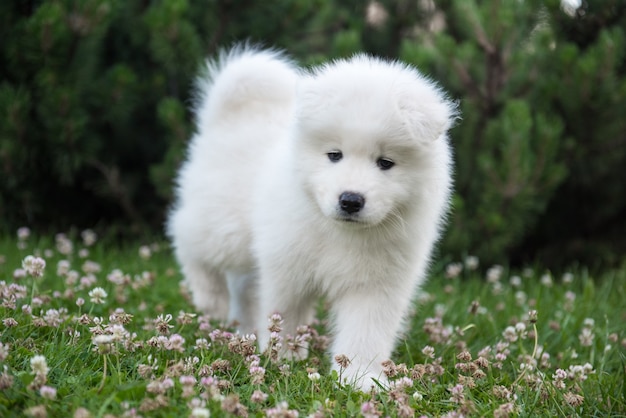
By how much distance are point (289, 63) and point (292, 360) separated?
→ 193 cm

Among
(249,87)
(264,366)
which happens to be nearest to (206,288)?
(249,87)

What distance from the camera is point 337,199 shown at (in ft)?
9.77

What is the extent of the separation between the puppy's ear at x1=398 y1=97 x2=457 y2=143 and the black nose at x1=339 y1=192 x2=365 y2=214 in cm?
33

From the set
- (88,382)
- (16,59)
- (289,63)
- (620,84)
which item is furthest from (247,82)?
(620,84)

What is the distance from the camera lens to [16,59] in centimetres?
564

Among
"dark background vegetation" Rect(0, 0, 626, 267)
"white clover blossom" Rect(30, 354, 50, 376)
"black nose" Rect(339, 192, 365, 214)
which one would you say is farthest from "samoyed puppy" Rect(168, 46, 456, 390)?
"dark background vegetation" Rect(0, 0, 626, 267)

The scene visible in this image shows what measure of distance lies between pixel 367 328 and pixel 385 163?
0.69m

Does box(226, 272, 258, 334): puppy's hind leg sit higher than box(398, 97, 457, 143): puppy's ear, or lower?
lower

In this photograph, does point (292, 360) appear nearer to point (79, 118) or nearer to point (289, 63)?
point (289, 63)

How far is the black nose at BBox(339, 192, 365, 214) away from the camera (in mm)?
2945

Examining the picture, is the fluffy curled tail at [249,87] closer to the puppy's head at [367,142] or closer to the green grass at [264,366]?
the puppy's head at [367,142]

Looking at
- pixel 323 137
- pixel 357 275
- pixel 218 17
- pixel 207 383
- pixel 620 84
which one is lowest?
pixel 207 383

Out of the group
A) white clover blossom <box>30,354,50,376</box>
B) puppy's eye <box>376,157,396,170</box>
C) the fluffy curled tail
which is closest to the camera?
white clover blossom <box>30,354,50,376</box>

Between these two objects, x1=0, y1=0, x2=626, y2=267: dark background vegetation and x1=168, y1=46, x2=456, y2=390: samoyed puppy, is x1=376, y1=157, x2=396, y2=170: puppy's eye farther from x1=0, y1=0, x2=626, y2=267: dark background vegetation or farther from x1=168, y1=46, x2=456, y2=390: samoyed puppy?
x1=0, y1=0, x2=626, y2=267: dark background vegetation
